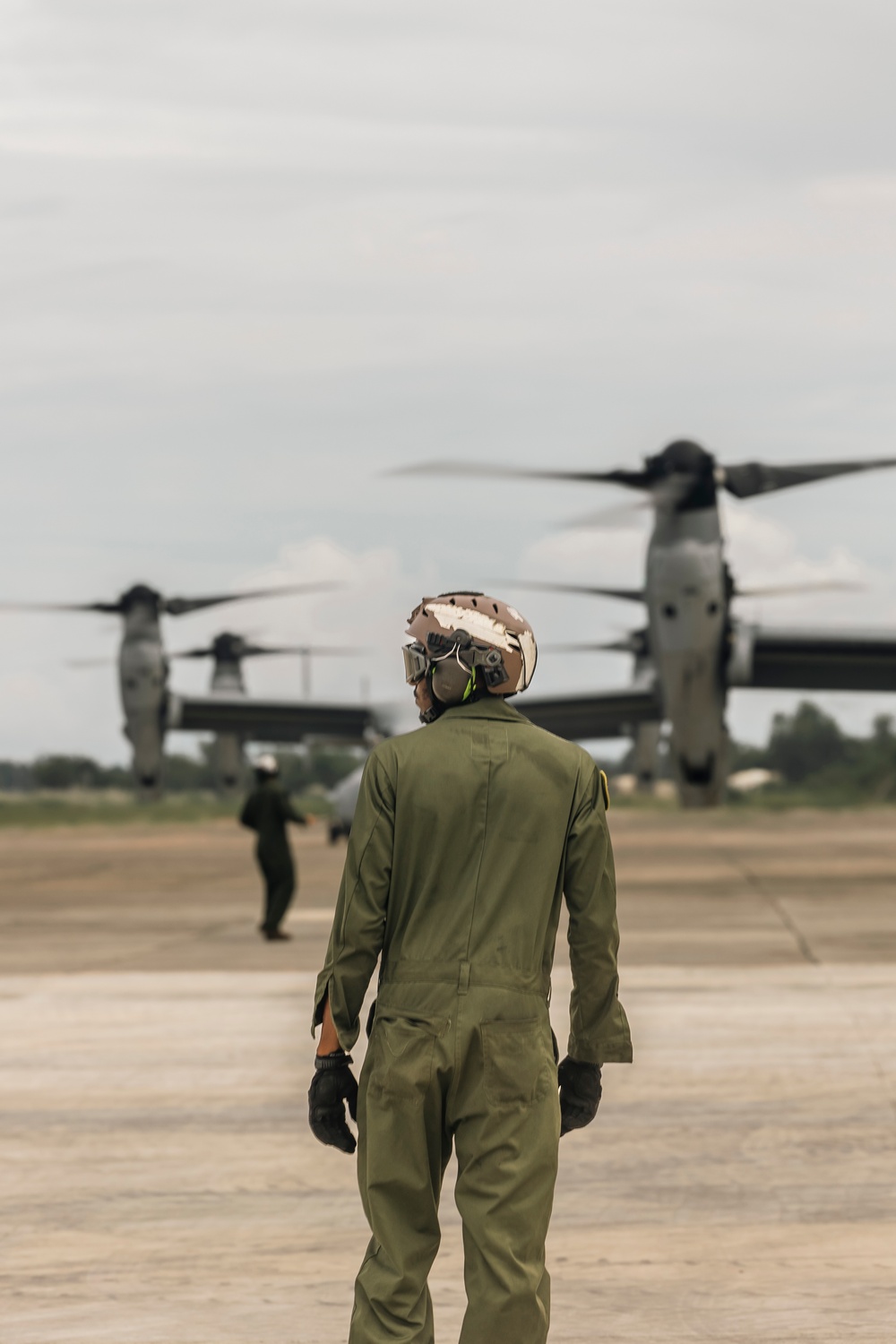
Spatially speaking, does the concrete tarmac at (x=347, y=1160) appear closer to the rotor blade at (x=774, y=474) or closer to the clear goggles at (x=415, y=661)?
the clear goggles at (x=415, y=661)

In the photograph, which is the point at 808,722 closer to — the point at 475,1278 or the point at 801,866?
the point at 801,866

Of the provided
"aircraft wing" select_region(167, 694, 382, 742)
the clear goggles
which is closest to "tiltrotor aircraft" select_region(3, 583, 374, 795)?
"aircraft wing" select_region(167, 694, 382, 742)

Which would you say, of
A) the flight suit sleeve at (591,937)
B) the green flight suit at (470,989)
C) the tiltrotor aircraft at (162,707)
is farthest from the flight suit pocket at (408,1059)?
the tiltrotor aircraft at (162,707)

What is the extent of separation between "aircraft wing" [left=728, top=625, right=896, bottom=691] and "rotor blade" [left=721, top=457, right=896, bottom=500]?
218cm

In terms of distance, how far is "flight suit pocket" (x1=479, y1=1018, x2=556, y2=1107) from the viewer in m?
3.14

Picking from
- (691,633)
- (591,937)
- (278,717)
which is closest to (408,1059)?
(591,937)

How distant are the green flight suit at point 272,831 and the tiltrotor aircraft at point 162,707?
33.2 m

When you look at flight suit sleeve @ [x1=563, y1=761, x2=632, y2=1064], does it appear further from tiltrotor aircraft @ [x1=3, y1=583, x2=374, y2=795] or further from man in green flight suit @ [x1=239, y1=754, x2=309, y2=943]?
tiltrotor aircraft @ [x1=3, y1=583, x2=374, y2=795]

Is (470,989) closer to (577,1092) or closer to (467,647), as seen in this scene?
(577,1092)

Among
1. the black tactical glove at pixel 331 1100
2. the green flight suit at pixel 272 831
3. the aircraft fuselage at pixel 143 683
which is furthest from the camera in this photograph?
the aircraft fuselage at pixel 143 683

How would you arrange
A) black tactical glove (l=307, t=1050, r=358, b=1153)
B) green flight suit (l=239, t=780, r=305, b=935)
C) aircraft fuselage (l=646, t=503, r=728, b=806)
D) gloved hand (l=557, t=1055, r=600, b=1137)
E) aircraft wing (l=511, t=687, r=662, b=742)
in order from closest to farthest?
black tactical glove (l=307, t=1050, r=358, b=1153)
gloved hand (l=557, t=1055, r=600, b=1137)
green flight suit (l=239, t=780, r=305, b=935)
aircraft fuselage (l=646, t=503, r=728, b=806)
aircraft wing (l=511, t=687, r=662, b=742)

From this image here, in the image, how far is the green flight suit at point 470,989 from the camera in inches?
123

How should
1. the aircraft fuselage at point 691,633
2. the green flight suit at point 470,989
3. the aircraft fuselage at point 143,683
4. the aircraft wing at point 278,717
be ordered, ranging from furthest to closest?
the aircraft wing at point 278,717, the aircraft fuselage at point 143,683, the aircraft fuselage at point 691,633, the green flight suit at point 470,989

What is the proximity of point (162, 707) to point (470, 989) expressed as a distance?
1864 inches
